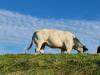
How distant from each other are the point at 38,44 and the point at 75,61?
1218cm

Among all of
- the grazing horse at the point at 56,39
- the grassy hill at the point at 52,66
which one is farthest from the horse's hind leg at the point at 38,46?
the grassy hill at the point at 52,66

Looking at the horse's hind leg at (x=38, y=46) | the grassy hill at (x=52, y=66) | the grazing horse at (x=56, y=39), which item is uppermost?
the grazing horse at (x=56, y=39)

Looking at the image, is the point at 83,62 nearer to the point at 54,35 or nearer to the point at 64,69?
the point at 64,69

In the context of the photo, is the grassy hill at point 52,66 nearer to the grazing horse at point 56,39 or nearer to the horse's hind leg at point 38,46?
the horse's hind leg at point 38,46

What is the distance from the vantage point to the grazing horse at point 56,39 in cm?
3284

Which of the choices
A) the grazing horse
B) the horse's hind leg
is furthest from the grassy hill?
the grazing horse

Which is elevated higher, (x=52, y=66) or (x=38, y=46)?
(x=38, y=46)

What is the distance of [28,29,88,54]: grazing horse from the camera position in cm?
3284

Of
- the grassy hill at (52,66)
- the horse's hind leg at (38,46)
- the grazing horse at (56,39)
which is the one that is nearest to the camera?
the grassy hill at (52,66)

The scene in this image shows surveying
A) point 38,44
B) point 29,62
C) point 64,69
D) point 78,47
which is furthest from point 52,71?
point 78,47

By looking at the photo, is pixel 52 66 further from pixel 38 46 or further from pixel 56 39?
pixel 56 39

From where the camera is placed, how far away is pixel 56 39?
33.6 meters

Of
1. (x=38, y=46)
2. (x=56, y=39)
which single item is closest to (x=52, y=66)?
(x=38, y=46)

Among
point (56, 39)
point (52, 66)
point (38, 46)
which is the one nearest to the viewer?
point (52, 66)
